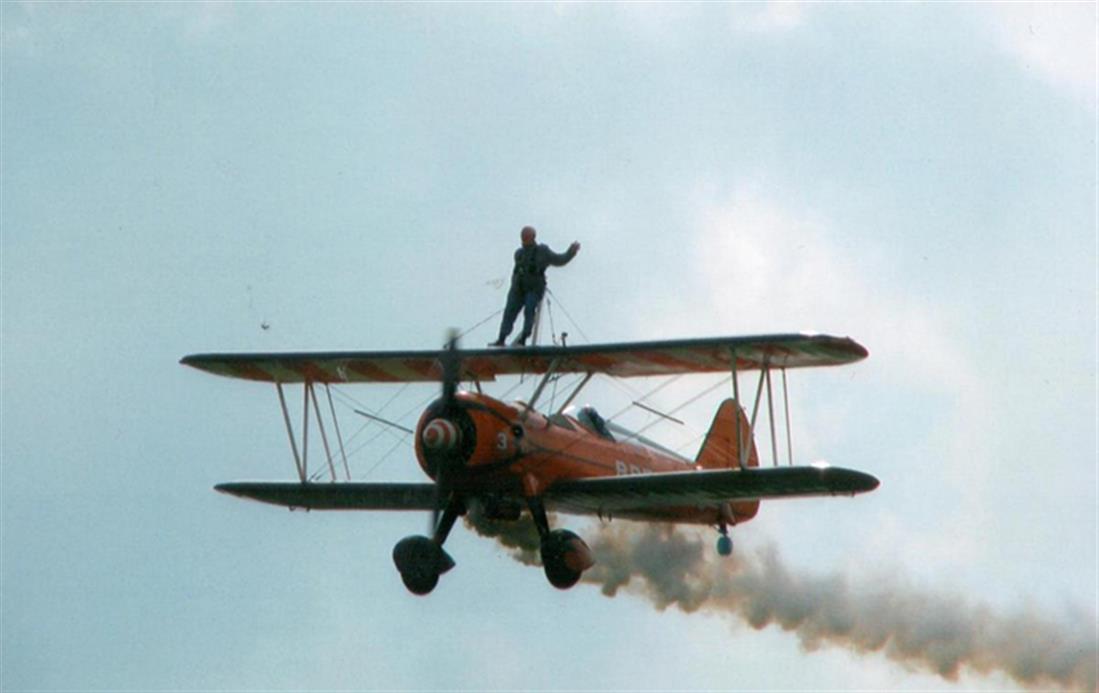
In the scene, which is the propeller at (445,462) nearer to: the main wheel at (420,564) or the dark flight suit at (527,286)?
the main wheel at (420,564)

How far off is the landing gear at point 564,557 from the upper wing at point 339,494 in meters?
1.69

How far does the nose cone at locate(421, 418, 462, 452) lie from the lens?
28250mm

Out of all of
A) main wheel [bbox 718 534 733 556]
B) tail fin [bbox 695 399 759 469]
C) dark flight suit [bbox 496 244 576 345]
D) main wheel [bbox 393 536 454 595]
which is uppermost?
dark flight suit [bbox 496 244 576 345]

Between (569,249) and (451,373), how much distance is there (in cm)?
192

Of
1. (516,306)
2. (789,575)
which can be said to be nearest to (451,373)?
(516,306)

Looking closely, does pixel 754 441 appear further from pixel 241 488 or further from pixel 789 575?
pixel 241 488

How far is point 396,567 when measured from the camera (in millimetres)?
28281

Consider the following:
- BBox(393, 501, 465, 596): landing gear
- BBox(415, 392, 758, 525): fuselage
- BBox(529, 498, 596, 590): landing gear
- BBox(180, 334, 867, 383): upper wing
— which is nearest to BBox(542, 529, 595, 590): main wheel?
BBox(529, 498, 596, 590): landing gear

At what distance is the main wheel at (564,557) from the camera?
28.8 m

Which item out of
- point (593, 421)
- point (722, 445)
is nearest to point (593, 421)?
point (593, 421)

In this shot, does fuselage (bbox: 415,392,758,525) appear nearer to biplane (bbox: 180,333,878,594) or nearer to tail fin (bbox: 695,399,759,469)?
biplane (bbox: 180,333,878,594)

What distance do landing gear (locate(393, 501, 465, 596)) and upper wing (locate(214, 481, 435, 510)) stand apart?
1.74 metres

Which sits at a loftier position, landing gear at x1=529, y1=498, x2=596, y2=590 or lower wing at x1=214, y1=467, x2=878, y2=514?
lower wing at x1=214, y1=467, x2=878, y2=514

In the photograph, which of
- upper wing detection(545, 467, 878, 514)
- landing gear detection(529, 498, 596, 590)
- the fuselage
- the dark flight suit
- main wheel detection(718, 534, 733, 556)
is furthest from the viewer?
main wheel detection(718, 534, 733, 556)
